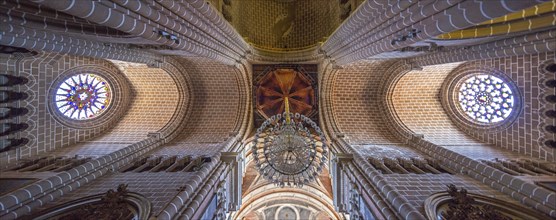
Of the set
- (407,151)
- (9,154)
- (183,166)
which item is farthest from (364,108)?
(9,154)

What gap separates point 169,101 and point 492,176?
1406cm

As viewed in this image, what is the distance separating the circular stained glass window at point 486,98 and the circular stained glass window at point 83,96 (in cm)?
1780

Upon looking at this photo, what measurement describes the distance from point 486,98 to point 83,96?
18772mm

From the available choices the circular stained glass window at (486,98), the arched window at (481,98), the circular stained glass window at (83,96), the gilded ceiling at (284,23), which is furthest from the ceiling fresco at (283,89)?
the circular stained glass window at (83,96)

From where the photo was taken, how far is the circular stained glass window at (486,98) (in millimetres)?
12039

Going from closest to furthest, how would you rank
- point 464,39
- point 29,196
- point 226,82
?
1. point 29,196
2. point 464,39
3. point 226,82

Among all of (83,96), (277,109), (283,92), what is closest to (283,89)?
(283,92)

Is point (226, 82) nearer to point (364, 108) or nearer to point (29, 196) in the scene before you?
point (364, 108)

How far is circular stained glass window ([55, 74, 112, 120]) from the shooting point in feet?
41.5

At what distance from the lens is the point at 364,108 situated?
48.9ft

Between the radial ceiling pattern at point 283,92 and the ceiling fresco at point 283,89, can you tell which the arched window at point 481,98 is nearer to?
the ceiling fresco at point 283,89

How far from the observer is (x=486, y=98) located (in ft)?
41.6

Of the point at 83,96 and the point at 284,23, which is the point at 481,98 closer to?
the point at 284,23

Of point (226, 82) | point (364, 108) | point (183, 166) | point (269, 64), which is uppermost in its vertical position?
point (269, 64)
